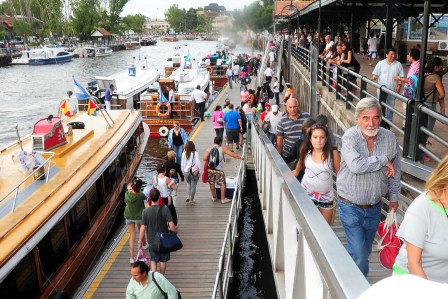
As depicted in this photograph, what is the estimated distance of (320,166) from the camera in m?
4.41

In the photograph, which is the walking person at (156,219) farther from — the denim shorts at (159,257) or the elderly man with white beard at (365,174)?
the elderly man with white beard at (365,174)

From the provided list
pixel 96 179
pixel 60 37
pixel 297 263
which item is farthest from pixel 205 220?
pixel 60 37

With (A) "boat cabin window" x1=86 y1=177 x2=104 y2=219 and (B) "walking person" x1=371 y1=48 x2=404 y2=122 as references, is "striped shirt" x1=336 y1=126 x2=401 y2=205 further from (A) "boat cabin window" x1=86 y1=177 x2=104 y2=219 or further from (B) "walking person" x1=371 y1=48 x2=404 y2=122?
(A) "boat cabin window" x1=86 y1=177 x2=104 y2=219

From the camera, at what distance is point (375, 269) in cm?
499

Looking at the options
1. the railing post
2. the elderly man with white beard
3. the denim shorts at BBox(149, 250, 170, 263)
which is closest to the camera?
the elderly man with white beard

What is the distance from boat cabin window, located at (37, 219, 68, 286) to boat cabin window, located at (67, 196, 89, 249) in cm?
37

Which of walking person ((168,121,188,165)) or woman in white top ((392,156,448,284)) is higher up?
woman in white top ((392,156,448,284))

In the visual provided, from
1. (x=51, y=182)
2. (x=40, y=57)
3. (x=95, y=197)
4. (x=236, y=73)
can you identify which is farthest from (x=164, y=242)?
(x=40, y=57)

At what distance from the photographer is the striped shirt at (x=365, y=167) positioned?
3.68 m

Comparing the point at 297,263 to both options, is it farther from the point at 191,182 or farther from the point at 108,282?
the point at 191,182

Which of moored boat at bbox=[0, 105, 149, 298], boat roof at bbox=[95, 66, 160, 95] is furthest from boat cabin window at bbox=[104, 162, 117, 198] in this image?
boat roof at bbox=[95, 66, 160, 95]

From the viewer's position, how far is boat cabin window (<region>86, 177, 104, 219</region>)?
10211 mm

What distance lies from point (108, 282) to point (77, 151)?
412 cm

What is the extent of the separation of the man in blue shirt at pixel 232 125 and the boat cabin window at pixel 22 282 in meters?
8.74
